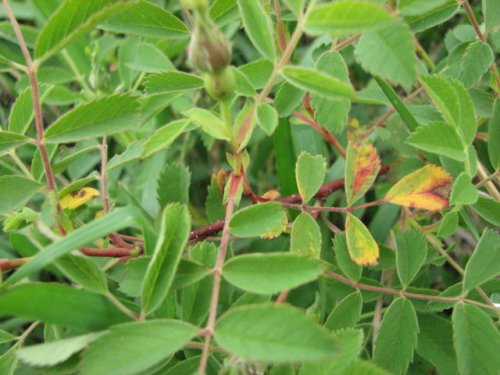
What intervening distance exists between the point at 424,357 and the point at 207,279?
399mm

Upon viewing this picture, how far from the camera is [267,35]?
0.81m

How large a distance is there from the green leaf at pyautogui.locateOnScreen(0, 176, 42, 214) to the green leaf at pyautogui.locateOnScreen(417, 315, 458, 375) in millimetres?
691

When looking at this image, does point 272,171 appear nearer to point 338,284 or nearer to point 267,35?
point 338,284

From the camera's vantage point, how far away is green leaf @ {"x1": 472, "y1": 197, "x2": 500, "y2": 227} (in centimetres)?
96

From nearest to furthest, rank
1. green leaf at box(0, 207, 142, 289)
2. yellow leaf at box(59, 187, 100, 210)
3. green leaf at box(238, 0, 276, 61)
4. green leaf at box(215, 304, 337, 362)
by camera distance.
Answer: green leaf at box(215, 304, 337, 362), green leaf at box(0, 207, 142, 289), green leaf at box(238, 0, 276, 61), yellow leaf at box(59, 187, 100, 210)

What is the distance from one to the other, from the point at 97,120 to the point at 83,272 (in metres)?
0.25

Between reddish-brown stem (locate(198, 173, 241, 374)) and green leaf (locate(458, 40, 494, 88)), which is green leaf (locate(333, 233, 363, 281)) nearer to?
reddish-brown stem (locate(198, 173, 241, 374))

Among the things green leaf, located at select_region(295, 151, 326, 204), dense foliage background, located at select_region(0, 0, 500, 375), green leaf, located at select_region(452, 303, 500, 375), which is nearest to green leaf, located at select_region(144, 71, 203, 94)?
dense foliage background, located at select_region(0, 0, 500, 375)

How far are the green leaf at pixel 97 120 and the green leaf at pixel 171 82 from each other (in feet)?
0.27

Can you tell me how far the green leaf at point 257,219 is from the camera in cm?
82

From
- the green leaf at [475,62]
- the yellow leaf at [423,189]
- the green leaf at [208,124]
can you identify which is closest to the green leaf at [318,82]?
the green leaf at [208,124]

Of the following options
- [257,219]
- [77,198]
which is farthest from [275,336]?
[77,198]

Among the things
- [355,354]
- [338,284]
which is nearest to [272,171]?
[338,284]

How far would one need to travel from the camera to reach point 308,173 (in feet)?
3.26
